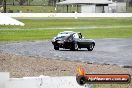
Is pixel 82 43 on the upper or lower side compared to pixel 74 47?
upper

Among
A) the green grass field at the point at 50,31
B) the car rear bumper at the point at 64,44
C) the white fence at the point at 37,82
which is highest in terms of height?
the white fence at the point at 37,82

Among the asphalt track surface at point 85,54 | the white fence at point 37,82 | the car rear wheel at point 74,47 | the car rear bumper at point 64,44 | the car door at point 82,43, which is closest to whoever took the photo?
the white fence at point 37,82

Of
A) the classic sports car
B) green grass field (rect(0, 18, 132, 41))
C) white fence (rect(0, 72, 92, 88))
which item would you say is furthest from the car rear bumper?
white fence (rect(0, 72, 92, 88))

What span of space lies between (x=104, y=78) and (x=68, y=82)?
8.94 feet

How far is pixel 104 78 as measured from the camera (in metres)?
4.88

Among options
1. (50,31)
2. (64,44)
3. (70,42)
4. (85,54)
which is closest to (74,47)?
(70,42)

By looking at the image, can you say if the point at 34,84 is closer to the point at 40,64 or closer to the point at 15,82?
the point at 15,82

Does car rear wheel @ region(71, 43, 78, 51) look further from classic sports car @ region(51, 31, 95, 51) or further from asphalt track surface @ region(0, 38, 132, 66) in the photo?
asphalt track surface @ region(0, 38, 132, 66)

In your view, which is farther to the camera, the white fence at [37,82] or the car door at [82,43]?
the car door at [82,43]

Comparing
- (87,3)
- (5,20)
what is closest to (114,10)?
(87,3)

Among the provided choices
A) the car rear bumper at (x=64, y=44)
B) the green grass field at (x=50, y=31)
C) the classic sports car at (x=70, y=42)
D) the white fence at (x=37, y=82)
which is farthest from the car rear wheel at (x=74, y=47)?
the white fence at (x=37, y=82)

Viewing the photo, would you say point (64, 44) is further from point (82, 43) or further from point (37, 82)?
point (37, 82)

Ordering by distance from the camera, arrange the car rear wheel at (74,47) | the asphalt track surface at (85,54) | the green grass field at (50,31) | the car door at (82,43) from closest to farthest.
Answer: the asphalt track surface at (85,54), the car rear wheel at (74,47), the car door at (82,43), the green grass field at (50,31)

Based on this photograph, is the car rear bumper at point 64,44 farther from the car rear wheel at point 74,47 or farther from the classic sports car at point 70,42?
the car rear wheel at point 74,47
